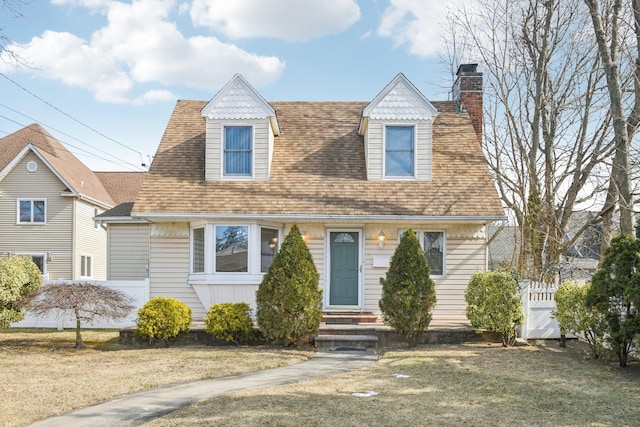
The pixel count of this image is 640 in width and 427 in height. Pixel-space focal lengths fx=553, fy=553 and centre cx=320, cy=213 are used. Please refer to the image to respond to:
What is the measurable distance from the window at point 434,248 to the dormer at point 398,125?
1595mm

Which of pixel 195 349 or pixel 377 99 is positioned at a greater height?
pixel 377 99

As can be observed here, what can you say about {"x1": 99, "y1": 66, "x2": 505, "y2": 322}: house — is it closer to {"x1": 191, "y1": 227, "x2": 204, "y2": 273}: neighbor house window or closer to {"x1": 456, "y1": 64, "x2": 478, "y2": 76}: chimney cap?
{"x1": 191, "y1": 227, "x2": 204, "y2": 273}: neighbor house window

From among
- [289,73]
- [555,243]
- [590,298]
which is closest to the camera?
[590,298]

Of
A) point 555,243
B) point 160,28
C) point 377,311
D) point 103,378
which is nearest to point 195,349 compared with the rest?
point 103,378

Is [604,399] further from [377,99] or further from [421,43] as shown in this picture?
[421,43]

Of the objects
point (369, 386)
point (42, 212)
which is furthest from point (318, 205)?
point (42, 212)

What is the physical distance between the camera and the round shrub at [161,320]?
11.9 metres

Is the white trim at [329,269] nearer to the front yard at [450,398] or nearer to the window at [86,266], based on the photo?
the front yard at [450,398]

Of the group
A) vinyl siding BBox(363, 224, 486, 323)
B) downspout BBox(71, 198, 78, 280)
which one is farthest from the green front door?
downspout BBox(71, 198, 78, 280)

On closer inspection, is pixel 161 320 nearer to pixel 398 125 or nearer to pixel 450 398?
pixel 450 398

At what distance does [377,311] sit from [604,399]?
7802 mm

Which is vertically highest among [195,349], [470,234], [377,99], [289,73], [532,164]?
[289,73]

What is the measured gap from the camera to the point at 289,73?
58.2 ft

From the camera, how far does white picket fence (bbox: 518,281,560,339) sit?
12.6 meters
